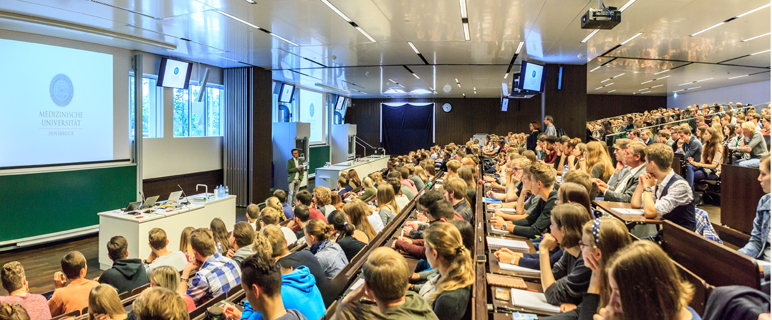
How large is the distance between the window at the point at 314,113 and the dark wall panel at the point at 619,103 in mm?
13591

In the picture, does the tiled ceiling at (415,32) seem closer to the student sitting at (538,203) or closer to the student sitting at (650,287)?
the student sitting at (538,203)

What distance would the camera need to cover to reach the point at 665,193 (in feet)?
9.70

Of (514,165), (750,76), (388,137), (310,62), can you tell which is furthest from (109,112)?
(750,76)

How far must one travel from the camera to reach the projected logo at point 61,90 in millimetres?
6719

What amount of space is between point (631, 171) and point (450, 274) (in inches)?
103

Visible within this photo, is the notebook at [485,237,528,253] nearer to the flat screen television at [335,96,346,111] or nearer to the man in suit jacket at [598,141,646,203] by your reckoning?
the man in suit jacket at [598,141,646,203]

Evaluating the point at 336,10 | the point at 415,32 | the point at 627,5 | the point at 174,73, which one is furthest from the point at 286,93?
the point at 627,5

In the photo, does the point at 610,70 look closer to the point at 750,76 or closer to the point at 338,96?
the point at 750,76

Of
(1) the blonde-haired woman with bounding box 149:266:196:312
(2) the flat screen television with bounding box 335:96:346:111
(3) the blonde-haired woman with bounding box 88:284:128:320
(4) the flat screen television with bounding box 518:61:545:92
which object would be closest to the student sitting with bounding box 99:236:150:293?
(1) the blonde-haired woman with bounding box 149:266:196:312

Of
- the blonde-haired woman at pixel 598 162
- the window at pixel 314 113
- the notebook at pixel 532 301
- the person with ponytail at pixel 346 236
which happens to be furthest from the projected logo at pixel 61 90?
the window at pixel 314 113

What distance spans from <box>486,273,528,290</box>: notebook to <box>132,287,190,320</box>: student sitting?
5.00 ft

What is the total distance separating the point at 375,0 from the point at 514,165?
2.46 m

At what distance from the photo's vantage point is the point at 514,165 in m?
4.73

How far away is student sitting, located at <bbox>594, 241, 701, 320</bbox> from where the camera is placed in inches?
49.3
